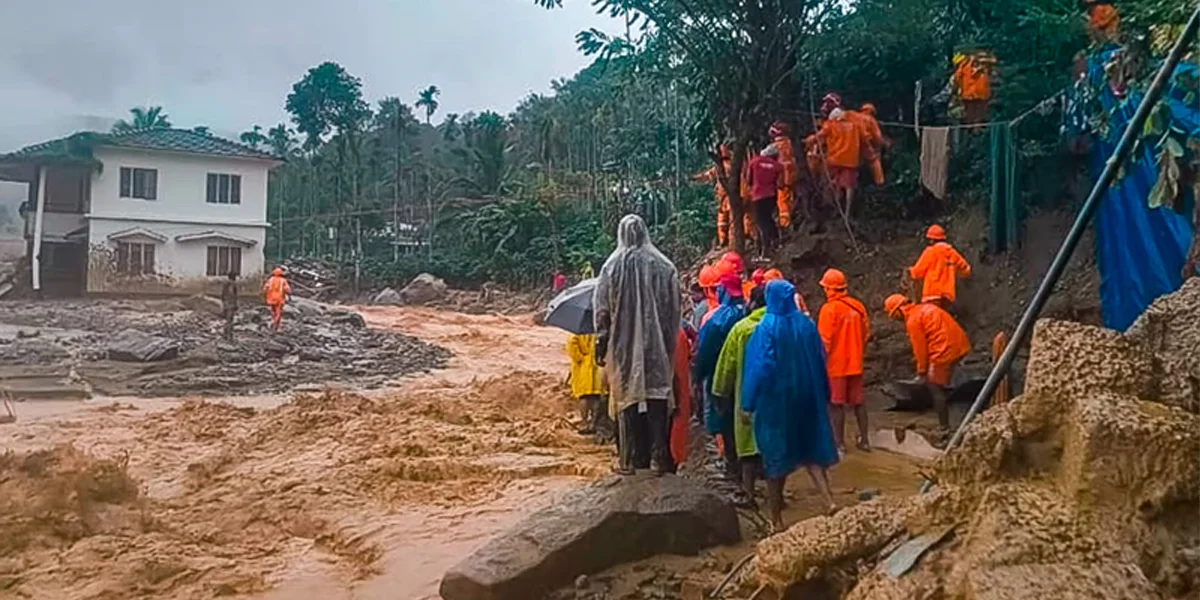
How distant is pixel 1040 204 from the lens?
10.4 metres

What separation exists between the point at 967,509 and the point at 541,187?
30196 mm

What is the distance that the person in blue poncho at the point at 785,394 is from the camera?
5.29 m

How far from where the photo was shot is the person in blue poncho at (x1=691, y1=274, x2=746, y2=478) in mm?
6211

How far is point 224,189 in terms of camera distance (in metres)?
29.7

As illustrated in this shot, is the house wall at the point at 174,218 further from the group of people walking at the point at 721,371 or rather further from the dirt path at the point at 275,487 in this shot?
the group of people walking at the point at 721,371

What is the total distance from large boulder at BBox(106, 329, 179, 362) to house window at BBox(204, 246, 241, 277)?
39.4 ft


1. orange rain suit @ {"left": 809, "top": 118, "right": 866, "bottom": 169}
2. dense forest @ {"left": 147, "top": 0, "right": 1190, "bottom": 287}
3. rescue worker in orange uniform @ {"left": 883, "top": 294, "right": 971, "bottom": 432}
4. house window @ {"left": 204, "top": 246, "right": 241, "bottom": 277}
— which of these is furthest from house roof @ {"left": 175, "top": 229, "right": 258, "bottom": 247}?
rescue worker in orange uniform @ {"left": 883, "top": 294, "right": 971, "bottom": 432}

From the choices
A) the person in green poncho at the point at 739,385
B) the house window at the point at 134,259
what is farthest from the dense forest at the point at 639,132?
the house window at the point at 134,259

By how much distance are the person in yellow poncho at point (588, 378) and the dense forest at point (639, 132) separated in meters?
3.78

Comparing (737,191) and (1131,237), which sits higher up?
(737,191)

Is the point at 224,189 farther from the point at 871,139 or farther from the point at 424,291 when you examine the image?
the point at 871,139

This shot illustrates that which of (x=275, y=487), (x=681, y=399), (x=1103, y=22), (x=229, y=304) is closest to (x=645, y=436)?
(x=681, y=399)

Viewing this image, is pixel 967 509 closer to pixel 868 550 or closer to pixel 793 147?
pixel 868 550

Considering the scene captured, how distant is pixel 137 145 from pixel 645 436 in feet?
86.4
